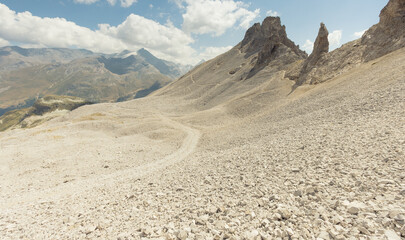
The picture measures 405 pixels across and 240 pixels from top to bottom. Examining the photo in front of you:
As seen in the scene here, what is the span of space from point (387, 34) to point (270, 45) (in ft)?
147

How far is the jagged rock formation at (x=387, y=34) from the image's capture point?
3547cm

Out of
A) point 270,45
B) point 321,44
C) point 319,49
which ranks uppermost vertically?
point 270,45

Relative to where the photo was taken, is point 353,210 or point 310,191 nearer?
point 353,210

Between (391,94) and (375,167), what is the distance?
17458 mm

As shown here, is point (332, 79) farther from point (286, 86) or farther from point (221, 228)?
point (221, 228)

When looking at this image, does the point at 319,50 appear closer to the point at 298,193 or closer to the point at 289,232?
the point at 298,193

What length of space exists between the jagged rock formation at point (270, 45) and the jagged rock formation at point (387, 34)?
28.3m

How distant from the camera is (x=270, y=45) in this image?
7869 cm

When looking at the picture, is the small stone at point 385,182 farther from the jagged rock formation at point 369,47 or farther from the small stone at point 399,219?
the jagged rock formation at point 369,47

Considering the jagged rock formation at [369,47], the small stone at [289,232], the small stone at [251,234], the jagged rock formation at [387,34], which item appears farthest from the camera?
the jagged rock formation at [369,47]

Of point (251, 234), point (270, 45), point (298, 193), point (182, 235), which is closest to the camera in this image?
point (251, 234)

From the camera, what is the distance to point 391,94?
797 inches

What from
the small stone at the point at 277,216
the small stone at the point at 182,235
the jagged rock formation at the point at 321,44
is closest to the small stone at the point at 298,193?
the small stone at the point at 277,216

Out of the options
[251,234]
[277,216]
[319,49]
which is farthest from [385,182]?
[319,49]
